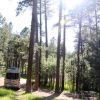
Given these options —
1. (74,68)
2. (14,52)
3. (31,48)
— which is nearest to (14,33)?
(14,52)

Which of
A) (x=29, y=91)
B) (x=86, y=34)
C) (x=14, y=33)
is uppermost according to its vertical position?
(x=14, y=33)

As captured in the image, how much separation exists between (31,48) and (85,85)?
19778 millimetres

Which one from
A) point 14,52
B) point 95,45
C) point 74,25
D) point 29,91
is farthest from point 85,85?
point 14,52

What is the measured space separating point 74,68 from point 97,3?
17.2m

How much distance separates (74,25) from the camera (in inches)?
1796

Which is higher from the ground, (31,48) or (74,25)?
(74,25)

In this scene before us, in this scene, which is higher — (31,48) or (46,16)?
(46,16)

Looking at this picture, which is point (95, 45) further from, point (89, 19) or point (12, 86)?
point (89, 19)

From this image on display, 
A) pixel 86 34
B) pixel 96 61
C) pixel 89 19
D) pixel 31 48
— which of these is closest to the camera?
pixel 96 61

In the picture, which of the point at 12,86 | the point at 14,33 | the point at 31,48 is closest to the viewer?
the point at 31,48

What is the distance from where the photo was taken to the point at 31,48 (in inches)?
1223

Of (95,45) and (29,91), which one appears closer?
(95,45)

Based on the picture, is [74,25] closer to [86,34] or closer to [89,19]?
[89,19]

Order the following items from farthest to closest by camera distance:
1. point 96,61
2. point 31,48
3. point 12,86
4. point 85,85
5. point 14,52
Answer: point 14,52, point 85,85, point 12,86, point 31,48, point 96,61
